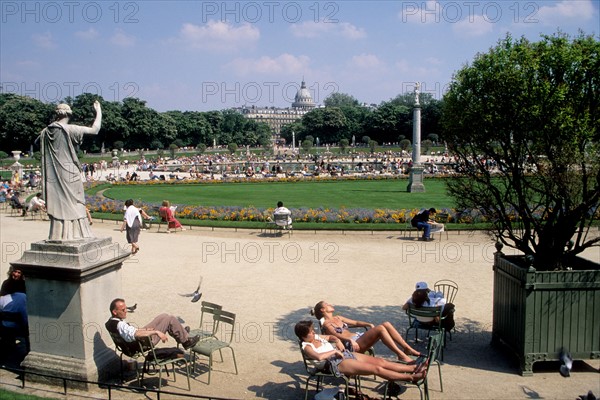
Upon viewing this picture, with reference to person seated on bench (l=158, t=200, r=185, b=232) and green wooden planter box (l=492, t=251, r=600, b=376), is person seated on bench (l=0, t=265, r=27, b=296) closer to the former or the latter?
green wooden planter box (l=492, t=251, r=600, b=376)

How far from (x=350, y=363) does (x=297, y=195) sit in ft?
80.2

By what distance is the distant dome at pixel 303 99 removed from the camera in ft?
607

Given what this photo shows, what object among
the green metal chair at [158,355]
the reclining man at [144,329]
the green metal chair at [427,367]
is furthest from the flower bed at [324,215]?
the green metal chair at [158,355]

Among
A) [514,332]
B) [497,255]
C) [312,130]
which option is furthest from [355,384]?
[312,130]

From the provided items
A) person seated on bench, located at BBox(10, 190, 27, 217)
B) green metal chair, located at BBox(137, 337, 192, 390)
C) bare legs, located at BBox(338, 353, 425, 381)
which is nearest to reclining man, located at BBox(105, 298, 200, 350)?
green metal chair, located at BBox(137, 337, 192, 390)

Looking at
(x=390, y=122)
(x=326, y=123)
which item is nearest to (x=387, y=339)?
(x=390, y=122)

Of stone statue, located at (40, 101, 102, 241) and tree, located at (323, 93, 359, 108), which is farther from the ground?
tree, located at (323, 93, 359, 108)

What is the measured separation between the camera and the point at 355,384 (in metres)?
6.81

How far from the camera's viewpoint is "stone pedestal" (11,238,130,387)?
7016mm

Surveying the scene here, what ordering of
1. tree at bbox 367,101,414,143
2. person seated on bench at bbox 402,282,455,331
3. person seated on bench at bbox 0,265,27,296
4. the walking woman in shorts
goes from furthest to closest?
tree at bbox 367,101,414,143
the walking woman in shorts
person seated on bench at bbox 402,282,455,331
person seated on bench at bbox 0,265,27,296

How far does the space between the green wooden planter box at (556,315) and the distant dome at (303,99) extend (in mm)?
180472

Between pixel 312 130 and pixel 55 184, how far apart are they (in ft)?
360

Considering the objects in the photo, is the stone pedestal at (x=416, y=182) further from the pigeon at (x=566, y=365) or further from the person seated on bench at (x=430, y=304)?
the pigeon at (x=566, y=365)

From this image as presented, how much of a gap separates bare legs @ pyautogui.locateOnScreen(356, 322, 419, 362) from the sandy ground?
50 centimetres
